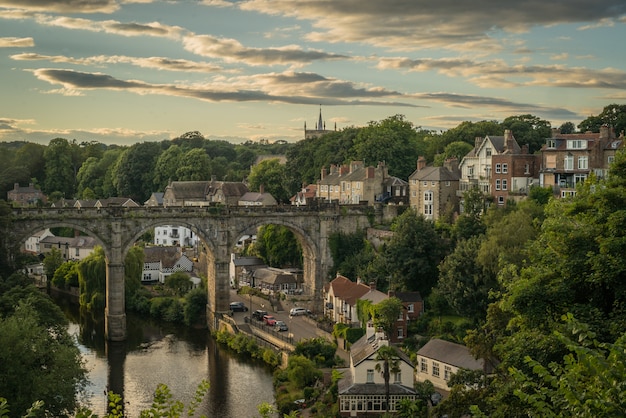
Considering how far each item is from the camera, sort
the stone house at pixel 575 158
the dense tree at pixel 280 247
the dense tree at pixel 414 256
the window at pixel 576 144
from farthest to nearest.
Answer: the dense tree at pixel 280 247
the window at pixel 576 144
the stone house at pixel 575 158
the dense tree at pixel 414 256

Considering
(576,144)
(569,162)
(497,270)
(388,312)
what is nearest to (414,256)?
(388,312)

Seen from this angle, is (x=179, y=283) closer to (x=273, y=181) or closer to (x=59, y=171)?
(x=273, y=181)

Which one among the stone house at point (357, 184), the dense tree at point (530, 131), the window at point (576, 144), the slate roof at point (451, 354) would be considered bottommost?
the slate roof at point (451, 354)

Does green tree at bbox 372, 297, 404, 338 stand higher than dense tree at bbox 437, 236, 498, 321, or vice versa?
dense tree at bbox 437, 236, 498, 321

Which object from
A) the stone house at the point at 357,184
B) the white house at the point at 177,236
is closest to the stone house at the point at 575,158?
the stone house at the point at 357,184

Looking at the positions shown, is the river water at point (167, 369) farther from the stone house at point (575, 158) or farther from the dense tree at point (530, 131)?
the dense tree at point (530, 131)

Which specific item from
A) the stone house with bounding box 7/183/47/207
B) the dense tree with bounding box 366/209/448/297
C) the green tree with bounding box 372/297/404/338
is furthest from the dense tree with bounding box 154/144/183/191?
the green tree with bounding box 372/297/404/338

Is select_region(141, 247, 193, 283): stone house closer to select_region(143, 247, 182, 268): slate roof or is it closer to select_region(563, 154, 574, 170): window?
select_region(143, 247, 182, 268): slate roof

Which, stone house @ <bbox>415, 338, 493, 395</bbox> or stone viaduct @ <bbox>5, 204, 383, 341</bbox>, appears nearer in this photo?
stone house @ <bbox>415, 338, 493, 395</bbox>
